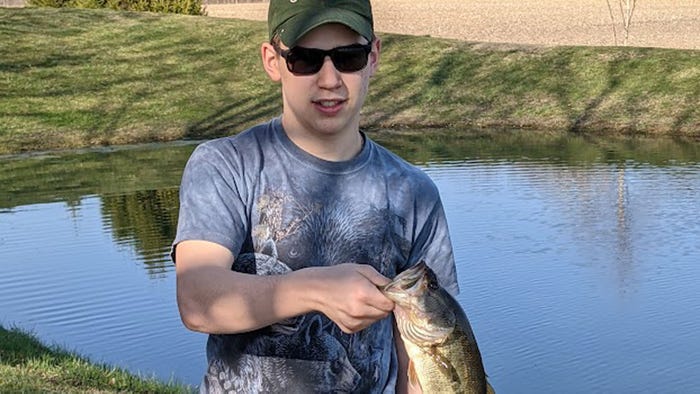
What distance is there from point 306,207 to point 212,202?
0.79 feet

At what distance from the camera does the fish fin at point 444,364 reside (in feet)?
6.89

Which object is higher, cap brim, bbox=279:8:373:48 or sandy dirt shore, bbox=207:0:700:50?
cap brim, bbox=279:8:373:48

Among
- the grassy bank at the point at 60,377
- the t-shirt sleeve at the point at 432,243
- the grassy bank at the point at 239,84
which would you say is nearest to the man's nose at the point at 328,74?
the t-shirt sleeve at the point at 432,243

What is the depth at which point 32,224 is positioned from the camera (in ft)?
44.2

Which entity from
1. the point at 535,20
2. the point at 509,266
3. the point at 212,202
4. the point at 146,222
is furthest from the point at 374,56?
the point at 535,20

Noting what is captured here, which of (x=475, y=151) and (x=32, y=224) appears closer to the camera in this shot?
(x=32, y=224)

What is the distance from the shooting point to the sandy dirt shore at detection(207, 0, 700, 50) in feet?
134

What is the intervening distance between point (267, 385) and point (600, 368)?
5623mm

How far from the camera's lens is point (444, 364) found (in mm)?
2125

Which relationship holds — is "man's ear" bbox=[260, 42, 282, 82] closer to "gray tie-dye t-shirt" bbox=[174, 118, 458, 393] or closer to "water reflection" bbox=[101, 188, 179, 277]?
"gray tie-dye t-shirt" bbox=[174, 118, 458, 393]

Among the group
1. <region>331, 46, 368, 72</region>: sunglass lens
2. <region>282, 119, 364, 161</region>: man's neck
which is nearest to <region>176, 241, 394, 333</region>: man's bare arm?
→ <region>282, 119, 364, 161</region>: man's neck

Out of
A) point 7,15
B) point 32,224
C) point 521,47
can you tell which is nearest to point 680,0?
point 521,47

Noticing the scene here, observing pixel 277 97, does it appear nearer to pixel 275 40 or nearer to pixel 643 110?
pixel 643 110

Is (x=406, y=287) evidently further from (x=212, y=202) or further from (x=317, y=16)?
(x=317, y=16)
